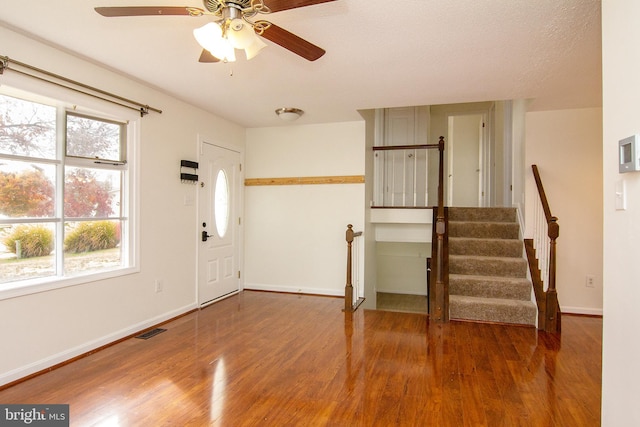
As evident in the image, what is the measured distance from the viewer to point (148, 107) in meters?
3.43

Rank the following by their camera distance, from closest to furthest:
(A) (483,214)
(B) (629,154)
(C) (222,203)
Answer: (B) (629,154), (C) (222,203), (A) (483,214)

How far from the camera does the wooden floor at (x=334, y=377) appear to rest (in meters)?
2.05

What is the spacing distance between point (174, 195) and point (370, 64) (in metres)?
2.47

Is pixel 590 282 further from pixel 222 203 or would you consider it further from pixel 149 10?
pixel 149 10

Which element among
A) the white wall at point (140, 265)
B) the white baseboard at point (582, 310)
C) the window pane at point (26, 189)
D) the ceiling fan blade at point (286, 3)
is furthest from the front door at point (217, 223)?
the white baseboard at point (582, 310)

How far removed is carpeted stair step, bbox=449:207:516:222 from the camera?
4816mm

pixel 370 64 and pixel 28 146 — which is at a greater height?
pixel 370 64

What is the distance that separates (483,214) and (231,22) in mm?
4328

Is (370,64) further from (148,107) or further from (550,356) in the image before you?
(550,356)

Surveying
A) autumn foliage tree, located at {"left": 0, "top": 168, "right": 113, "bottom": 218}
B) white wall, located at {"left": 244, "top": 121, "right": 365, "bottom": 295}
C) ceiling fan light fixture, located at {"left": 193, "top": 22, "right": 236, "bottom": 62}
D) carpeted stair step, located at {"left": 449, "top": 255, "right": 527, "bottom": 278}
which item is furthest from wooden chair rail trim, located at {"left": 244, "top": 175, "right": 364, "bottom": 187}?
ceiling fan light fixture, located at {"left": 193, "top": 22, "right": 236, "bottom": 62}

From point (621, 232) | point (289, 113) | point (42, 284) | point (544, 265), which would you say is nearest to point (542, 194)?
point (544, 265)

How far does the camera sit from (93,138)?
306cm

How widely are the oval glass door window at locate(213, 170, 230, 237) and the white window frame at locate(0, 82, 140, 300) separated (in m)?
1.34

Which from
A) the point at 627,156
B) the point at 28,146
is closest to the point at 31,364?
the point at 28,146
